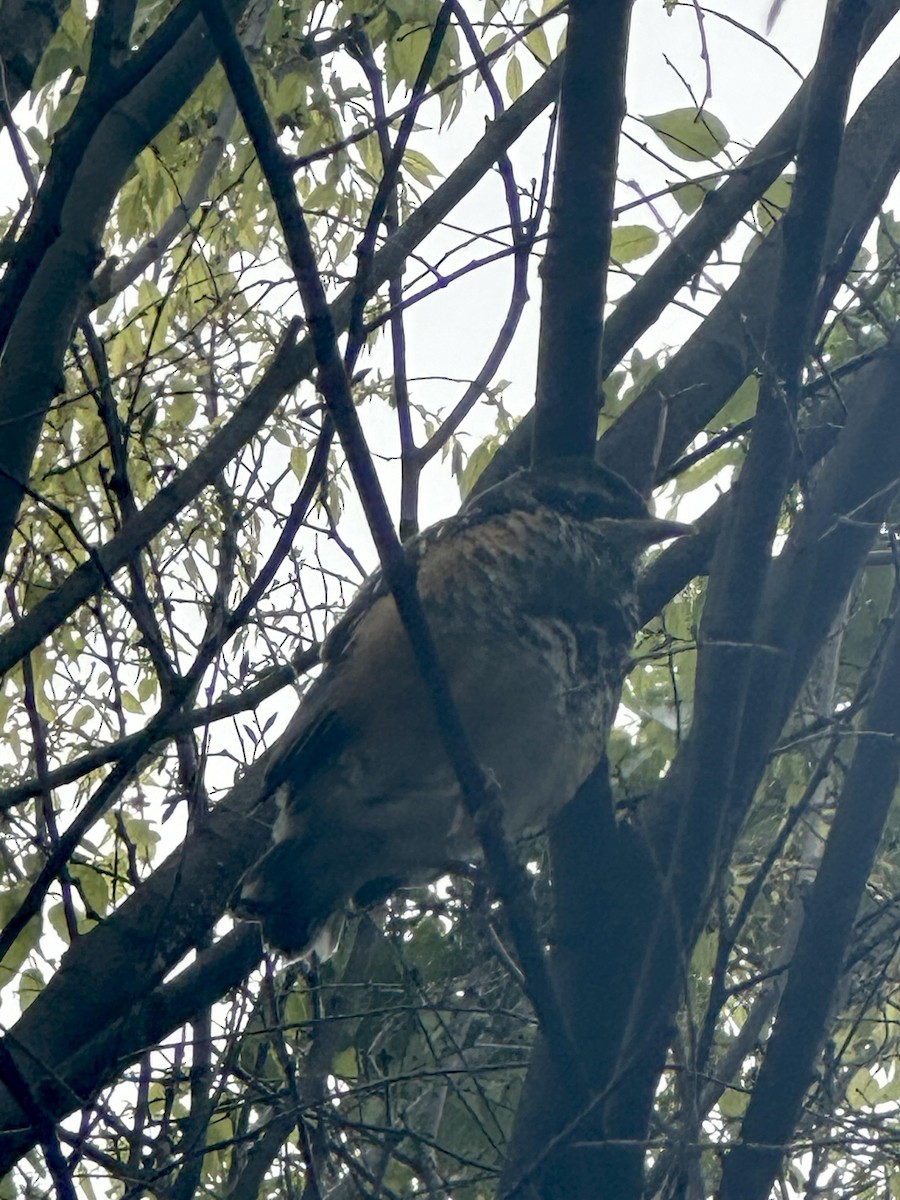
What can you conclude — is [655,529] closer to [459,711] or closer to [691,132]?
[459,711]

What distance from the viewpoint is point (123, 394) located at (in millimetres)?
3580

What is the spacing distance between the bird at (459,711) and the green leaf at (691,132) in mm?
704

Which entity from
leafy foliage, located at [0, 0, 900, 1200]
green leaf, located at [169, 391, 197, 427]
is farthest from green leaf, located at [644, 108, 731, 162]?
green leaf, located at [169, 391, 197, 427]

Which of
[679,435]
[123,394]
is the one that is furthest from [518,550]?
[123,394]

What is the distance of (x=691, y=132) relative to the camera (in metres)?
2.92

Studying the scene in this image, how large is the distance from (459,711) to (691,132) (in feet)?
4.29

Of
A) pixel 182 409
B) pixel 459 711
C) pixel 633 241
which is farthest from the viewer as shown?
pixel 182 409

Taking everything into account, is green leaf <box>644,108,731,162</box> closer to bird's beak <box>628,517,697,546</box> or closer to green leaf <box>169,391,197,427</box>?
bird's beak <box>628,517,697,546</box>

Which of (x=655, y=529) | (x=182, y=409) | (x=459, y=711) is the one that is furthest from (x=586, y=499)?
(x=182, y=409)

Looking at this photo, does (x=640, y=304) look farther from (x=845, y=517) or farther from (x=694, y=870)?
(x=694, y=870)

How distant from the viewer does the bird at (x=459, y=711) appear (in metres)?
2.81

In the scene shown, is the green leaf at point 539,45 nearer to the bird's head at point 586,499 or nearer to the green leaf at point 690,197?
the green leaf at point 690,197

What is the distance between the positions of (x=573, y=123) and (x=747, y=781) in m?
1.20

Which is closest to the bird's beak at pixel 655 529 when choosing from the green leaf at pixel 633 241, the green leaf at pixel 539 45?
the green leaf at pixel 633 241
